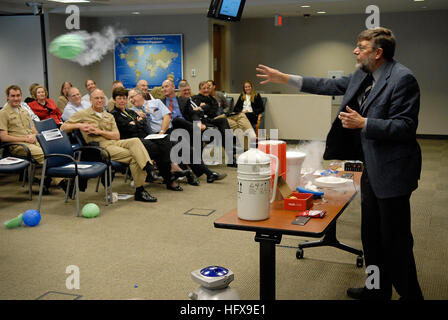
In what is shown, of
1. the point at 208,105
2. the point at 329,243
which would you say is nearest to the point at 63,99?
the point at 208,105

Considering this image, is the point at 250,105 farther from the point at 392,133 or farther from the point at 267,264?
the point at 267,264

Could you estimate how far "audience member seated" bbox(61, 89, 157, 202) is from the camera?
5.78 metres

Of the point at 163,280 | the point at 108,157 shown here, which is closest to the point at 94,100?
the point at 108,157

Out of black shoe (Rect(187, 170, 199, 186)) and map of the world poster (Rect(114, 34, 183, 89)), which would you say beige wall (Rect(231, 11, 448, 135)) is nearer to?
map of the world poster (Rect(114, 34, 183, 89))

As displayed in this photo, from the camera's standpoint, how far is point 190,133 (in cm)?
748

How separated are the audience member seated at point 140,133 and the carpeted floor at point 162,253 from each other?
A: 50 cm

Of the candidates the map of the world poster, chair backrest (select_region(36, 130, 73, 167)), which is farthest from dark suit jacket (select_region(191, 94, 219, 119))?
the map of the world poster

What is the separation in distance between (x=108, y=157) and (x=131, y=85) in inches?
253

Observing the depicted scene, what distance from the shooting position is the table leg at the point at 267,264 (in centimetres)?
244

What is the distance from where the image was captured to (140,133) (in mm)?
6402

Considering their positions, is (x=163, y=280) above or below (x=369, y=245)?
below

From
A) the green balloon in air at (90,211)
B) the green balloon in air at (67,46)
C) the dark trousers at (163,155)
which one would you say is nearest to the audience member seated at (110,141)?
the dark trousers at (163,155)

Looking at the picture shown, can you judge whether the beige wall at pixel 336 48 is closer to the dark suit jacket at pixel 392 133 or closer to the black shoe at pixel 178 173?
the black shoe at pixel 178 173

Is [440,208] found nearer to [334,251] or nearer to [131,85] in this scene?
[334,251]
